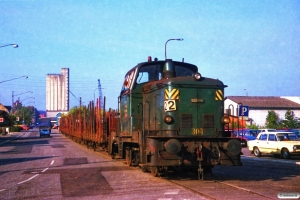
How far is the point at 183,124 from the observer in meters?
12.5

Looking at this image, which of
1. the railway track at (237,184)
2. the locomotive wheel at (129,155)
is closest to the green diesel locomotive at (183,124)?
the railway track at (237,184)

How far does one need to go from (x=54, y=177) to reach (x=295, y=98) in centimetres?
8080

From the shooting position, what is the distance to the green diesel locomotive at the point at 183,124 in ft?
38.8

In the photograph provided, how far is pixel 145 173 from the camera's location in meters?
14.2

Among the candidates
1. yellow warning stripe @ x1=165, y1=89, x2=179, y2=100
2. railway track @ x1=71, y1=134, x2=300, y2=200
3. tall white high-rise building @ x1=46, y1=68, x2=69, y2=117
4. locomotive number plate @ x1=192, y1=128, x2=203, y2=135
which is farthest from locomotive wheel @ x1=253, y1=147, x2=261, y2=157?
tall white high-rise building @ x1=46, y1=68, x2=69, y2=117

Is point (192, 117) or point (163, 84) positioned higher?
point (163, 84)

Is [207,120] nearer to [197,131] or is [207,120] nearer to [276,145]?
[197,131]

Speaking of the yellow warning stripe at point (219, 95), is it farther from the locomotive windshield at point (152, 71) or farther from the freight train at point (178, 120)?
the locomotive windshield at point (152, 71)

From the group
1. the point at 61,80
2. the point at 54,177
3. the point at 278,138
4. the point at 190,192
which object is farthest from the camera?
the point at 61,80

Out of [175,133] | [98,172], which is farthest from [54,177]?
[175,133]

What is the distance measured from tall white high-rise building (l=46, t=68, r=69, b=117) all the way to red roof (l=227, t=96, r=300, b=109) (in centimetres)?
11480

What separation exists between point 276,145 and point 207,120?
13149mm

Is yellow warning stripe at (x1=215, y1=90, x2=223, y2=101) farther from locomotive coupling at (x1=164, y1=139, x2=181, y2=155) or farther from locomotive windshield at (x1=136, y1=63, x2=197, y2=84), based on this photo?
locomotive coupling at (x1=164, y1=139, x2=181, y2=155)

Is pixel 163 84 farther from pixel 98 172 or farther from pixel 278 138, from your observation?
pixel 278 138
